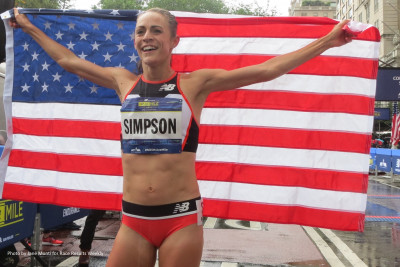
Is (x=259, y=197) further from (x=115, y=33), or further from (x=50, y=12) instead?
(x=50, y=12)

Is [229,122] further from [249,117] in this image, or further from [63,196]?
[63,196]

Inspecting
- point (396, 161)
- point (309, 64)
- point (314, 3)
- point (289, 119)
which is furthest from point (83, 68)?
point (314, 3)

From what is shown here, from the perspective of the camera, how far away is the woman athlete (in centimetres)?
279

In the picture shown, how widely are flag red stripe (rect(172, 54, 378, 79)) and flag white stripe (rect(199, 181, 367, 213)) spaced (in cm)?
112

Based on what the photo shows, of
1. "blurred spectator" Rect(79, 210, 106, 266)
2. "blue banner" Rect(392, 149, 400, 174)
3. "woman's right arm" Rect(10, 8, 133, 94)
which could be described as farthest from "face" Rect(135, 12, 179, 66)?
"blue banner" Rect(392, 149, 400, 174)

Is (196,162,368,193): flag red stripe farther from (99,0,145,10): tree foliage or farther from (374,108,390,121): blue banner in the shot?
(99,0,145,10): tree foliage

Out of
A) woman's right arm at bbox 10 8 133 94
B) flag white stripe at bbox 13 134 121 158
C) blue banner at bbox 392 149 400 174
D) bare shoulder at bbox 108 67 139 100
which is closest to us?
bare shoulder at bbox 108 67 139 100

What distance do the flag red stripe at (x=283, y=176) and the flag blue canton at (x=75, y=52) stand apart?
122 cm

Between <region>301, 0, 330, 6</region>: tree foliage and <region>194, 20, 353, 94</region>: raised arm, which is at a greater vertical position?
<region>301, 0, 330, 6</region>: tree foliage

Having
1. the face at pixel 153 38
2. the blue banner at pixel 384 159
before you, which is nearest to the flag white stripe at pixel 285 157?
the face at pixel 153 38

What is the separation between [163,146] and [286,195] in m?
1.65

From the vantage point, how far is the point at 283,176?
4.06 m

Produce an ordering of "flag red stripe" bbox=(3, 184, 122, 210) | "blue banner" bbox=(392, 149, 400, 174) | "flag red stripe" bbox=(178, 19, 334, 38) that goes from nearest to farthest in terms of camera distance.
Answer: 1. "flag red stripe" bbox=(178, 19, 334, 38)
2. "flag red stripe" bbox=(3, 184, 122, 210)
3. "blue banner" bbox=(392, 149, 400, 174)

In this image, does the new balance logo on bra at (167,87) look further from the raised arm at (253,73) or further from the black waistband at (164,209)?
the black waistband at (164,209)
